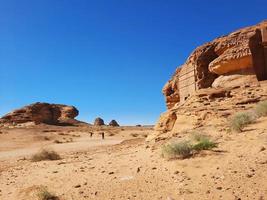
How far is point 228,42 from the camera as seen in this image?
60.3 feet

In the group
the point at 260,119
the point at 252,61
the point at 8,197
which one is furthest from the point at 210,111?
the point at 8,197

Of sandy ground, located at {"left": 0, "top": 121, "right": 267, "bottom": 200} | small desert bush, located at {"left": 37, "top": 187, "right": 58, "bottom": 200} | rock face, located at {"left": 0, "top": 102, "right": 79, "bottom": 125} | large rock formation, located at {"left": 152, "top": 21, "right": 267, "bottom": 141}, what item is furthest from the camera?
rock face, located at {"left": 0, "top": 102, "right": 79, "bottom": 125}

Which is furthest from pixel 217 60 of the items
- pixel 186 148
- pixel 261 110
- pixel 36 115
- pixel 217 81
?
pixel 36 115

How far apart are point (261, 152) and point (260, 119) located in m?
4.22

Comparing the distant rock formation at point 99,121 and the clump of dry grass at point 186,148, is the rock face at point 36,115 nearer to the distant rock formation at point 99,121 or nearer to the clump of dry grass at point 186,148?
the distant rock formation at point 99,121

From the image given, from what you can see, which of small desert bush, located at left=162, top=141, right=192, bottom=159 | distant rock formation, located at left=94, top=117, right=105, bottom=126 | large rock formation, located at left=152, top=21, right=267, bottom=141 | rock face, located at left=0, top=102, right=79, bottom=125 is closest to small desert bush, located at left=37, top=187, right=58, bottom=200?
small desert bush, located at left=162, top=141, right=192, bottom=159

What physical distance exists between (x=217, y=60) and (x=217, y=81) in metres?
1.23

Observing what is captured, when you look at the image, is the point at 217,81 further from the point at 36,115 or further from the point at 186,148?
the point at 36,115

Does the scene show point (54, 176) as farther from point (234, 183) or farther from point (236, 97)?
point (236, 97)

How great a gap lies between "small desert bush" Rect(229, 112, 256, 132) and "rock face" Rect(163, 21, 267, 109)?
21.2 ft

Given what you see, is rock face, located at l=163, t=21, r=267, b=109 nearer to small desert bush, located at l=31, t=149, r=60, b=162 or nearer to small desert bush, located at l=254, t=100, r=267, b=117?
small desert bush, located at l=254, t=100, r=267, b=117

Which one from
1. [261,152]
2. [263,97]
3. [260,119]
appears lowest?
[261,152]

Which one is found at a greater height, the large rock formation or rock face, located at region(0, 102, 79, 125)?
rock face, located at region(0, 102, 79, 125)

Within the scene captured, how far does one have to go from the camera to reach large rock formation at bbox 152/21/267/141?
560 inches
